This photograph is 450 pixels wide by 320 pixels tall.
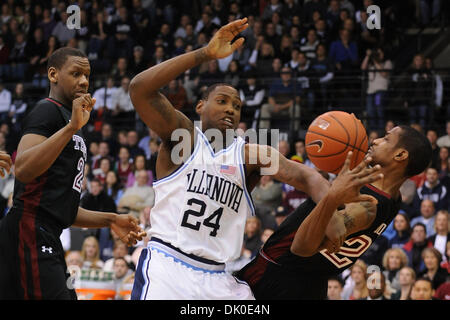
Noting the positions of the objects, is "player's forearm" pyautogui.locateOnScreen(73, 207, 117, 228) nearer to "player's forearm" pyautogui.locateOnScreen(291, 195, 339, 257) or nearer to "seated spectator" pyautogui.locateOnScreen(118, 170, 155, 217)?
"player's forearm" pyautogui.locateOnScreen(291, 195, 339, 257)

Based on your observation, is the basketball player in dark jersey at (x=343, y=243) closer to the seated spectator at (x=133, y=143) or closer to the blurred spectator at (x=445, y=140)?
the blurred spectator at (x=445, y=140)

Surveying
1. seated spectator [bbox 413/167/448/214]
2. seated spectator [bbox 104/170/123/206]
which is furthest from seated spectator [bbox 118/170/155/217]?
seated spectator [bbox 413/167/448/214]

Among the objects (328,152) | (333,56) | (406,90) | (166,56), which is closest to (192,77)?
(166,56)

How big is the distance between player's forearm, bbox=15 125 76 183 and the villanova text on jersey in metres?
0.77

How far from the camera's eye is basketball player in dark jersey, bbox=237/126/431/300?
15.1 feet

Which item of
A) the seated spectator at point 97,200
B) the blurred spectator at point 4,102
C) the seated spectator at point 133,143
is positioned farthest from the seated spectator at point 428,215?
the blurred spectator at point 4,102

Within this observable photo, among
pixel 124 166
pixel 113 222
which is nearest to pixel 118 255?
pixel 124 166

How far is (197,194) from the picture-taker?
13.9 feet

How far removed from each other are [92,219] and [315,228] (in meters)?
1.71

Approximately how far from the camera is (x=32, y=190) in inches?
171

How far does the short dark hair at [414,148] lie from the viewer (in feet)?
15.1

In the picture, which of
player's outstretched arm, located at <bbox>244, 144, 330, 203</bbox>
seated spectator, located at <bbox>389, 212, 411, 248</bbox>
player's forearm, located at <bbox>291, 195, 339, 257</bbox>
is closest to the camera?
player's forearm, located at <bbox>291, 195, 339, 257</bbox>

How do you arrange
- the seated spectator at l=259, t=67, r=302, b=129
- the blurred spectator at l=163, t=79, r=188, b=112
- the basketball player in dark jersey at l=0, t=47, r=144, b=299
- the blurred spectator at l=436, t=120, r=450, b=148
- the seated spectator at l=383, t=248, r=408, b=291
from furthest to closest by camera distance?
the blurred spectator at l=163, t=79, r=188, b=112, the seated spectator at l=259, t=67, r=302, b=129, the blurred spectator at l=436, t=120, r=450, b=148, the seated spectator at l=383, t=248, r=408, b=291, the basketball player in dark jersey at l=0, t=47, r=144, b=299

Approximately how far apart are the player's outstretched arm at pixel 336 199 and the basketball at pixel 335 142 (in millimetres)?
636
